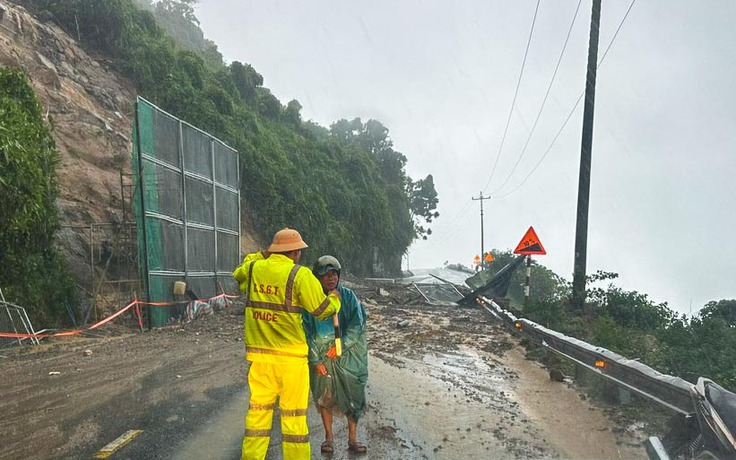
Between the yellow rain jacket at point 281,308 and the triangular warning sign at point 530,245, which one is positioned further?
the triangular warning sign at point 530,245

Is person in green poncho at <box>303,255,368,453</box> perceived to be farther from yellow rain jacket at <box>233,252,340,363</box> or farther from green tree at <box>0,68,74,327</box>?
green tree at <box>0,68,74,327</box>

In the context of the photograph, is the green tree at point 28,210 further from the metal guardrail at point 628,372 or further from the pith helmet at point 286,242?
the metal guardrail at point 628,372

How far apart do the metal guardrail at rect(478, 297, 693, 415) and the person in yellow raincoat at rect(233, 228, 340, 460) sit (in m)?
2.91

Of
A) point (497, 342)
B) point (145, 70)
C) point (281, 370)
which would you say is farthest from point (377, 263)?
point (281, 370)

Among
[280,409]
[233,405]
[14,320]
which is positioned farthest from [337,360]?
[14,320]

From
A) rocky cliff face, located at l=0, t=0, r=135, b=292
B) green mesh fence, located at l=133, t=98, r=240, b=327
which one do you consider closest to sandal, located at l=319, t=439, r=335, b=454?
green mesh fence, located at l=133, t=98, r=240, b=327

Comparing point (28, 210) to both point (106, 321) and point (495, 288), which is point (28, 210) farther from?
point (495, 288)

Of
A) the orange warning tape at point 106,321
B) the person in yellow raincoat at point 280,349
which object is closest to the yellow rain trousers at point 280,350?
the person in yellow raincoat at point 280,349

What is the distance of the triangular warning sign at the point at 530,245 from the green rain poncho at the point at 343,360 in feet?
37.3

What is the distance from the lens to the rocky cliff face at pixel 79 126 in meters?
16.1

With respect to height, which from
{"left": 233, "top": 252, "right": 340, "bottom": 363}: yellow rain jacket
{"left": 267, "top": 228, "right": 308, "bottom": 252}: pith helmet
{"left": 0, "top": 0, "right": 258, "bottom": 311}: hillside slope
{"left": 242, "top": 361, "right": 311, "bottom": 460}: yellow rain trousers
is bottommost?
{"left": 242, "top": 361, "right": 311, "bottom": 460}: yellow rain trousers

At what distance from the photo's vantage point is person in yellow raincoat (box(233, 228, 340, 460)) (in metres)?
4.01

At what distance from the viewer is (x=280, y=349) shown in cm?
412

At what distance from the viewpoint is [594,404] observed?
285 inches
